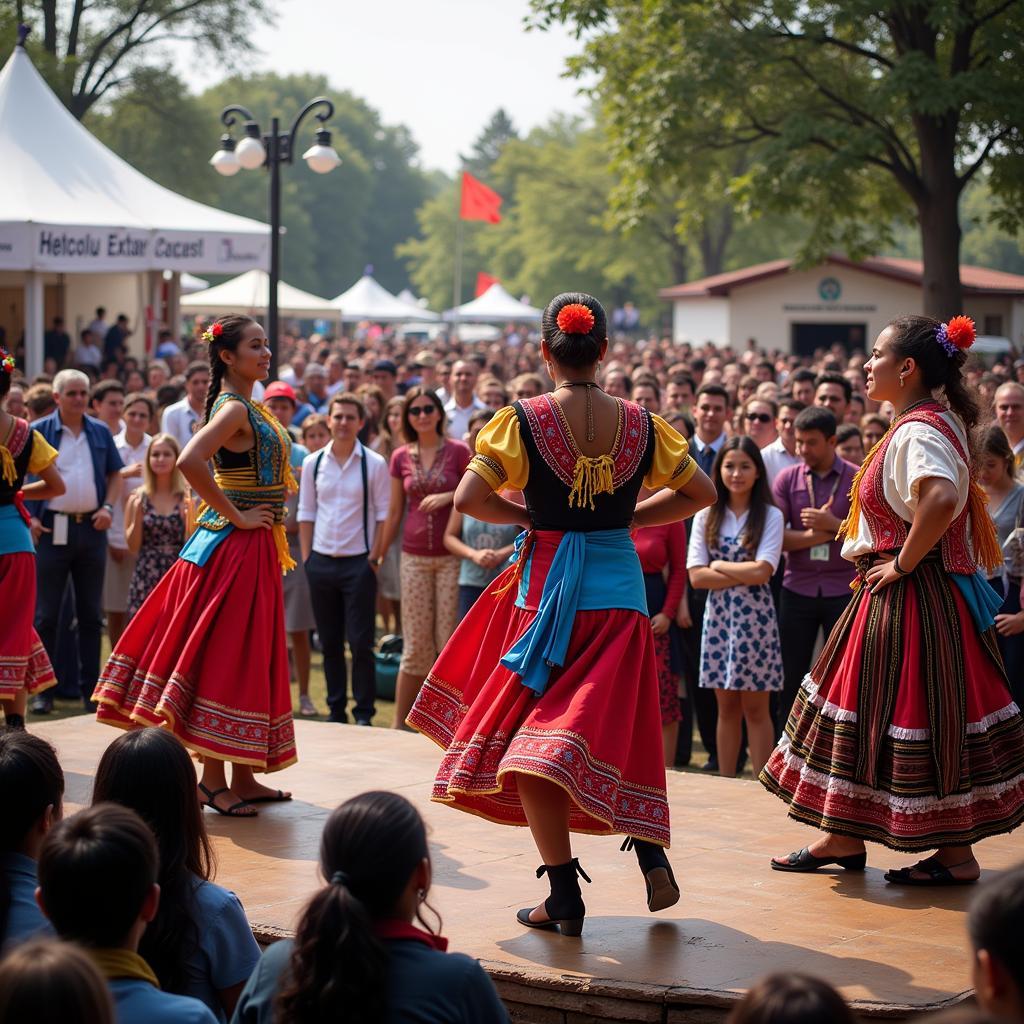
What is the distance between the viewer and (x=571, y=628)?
187 inches

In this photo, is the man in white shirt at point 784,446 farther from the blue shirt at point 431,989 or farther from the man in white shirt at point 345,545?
the blue shirt at point 431,989

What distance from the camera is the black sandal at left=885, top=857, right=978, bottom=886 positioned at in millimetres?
5297

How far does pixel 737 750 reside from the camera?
25.6 ft

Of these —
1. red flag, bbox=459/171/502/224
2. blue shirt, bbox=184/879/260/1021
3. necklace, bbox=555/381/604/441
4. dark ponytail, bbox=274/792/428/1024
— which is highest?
red flag, bbox=459/171/502/224

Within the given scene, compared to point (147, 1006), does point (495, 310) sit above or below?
above

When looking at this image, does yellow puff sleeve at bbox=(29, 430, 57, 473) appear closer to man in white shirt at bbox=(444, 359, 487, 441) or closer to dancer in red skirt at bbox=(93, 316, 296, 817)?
dancer in red skirt at bbox=(93, 316, 296, 817)

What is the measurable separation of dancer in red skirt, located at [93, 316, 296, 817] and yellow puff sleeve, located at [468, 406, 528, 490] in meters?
1.70

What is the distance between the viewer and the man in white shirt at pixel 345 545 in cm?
921

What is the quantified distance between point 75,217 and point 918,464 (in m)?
14.2

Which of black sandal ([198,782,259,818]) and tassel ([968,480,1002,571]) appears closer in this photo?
tassel ([968,480,1002,571])

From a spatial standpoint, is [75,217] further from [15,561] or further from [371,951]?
[371,951]

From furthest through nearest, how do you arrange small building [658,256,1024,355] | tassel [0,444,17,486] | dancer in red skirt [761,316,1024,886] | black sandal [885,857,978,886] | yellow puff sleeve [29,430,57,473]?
small building [658,256,1024,355] < yellow puff sleeve [29,430,57,473] < tassel [0,444,17,486] < black sandal [885,857,978,886] < dancer in red skirt [761,316,1024,886]

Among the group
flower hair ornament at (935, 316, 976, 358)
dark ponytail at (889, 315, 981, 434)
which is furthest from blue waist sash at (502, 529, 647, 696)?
flower hair ornament at (935, 316, 976, 358)

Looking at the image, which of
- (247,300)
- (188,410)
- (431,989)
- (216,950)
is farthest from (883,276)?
(431,989)
